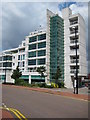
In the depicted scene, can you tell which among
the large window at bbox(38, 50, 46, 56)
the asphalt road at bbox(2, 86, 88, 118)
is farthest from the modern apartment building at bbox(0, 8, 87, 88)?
the asphalt road at bbox(2, 86, 88, 118)

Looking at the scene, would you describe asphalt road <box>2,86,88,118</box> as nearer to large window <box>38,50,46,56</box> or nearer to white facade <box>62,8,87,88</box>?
white facade <box>62,8,87,88</box>

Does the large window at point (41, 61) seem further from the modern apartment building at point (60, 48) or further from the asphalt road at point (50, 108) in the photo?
the asphalt road at point (50, 108)

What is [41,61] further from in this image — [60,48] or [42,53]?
[60,48]

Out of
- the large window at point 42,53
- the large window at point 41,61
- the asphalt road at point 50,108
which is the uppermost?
the large window at point 42,53

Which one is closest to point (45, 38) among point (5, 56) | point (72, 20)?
point (72, 20)

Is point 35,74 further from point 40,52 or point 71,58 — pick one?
point 71,58

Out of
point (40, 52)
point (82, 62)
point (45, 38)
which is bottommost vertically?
point (82, 62)

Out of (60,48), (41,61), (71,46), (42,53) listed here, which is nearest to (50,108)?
(60,48)

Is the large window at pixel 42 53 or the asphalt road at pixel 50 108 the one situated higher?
the large window at pixel 42 53

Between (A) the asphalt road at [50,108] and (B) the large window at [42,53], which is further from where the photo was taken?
(B) the large window at [42,53]

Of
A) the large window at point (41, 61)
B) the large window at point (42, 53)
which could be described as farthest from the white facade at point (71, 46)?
the large window at point (41, 61)

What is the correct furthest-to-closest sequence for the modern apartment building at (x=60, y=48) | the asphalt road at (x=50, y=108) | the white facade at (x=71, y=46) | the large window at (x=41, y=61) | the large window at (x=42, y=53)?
the large window at (x=42, y=53), the large window at (x=41, y=61), the modern apartment building at (x=60, y=48), the white facade at (x=71, y=46), the asphalt road at (x=50, y=108)

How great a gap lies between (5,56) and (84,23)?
38.4m

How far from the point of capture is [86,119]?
8125mm
